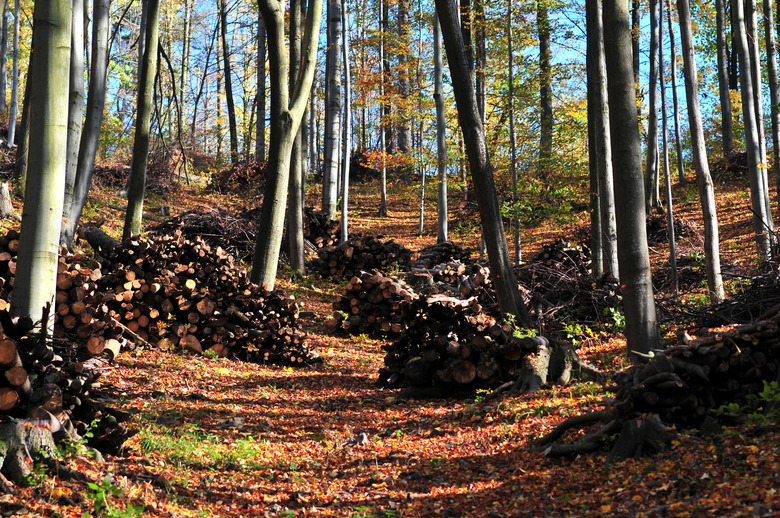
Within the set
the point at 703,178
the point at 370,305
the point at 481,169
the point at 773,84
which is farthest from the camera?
the point at 773,84

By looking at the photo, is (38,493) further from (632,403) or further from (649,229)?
(649,229)

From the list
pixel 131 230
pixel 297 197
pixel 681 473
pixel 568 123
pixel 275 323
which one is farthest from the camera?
pixel 568 123

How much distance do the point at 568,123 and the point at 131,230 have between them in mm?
9926

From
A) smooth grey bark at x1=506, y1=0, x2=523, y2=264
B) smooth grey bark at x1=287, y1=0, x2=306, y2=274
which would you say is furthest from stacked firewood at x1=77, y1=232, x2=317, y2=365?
smooth grey bark at x1=506, y1=0, x2=523, y2=264

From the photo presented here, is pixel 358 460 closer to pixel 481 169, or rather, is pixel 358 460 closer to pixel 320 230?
pixel 481 169

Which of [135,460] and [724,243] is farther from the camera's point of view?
[724,243]

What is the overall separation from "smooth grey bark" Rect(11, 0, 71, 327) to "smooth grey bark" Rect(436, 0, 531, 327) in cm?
458

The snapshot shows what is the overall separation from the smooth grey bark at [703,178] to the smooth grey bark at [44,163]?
311 inches

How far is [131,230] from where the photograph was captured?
12.0m

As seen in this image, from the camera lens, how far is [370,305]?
424 inches

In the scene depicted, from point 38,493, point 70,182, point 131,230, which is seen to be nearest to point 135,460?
point 38,493

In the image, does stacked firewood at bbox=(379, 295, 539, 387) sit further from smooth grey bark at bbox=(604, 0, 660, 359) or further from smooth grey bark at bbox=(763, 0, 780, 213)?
smooth grey bark at bbox=(763, 0, 780, 213)

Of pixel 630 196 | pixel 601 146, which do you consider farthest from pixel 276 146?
pixel 630 196

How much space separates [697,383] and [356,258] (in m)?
11.1
